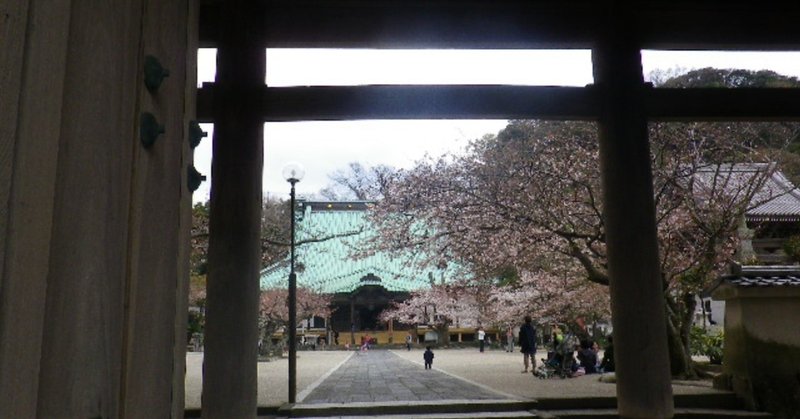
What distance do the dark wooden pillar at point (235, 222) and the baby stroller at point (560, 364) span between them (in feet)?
28.1

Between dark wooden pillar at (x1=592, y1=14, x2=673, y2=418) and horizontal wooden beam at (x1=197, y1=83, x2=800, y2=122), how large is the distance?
0.67ft

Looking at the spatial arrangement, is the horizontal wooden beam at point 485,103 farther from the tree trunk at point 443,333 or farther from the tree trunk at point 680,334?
the tree trunk at point 443,333

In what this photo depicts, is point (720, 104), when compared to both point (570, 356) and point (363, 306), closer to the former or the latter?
point (570, 356)

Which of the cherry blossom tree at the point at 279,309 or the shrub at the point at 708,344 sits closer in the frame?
the shrub at the point at 708,344

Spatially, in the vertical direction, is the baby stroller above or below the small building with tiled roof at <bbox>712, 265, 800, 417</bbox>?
below

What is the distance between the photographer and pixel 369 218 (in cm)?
1395

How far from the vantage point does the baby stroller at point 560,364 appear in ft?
39.7

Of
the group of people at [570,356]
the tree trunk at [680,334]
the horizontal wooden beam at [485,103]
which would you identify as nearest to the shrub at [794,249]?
the tree trunk at [680,334]

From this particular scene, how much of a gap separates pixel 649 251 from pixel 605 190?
653mm

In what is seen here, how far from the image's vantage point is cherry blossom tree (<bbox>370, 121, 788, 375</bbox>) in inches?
403

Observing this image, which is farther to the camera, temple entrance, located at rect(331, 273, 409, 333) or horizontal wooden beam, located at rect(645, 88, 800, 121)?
temple entrance, located at rect(331, 273, 409, 333)

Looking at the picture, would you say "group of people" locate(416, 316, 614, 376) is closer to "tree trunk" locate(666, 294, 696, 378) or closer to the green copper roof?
"tree trunk" locate(666, 294, 696, 378)

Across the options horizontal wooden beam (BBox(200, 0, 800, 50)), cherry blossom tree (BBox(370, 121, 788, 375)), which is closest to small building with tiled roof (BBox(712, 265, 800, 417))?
horizontal wooden beam (BBox(200, 0, 800, 50))

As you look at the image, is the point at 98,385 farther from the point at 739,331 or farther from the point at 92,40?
the point at 739,331
